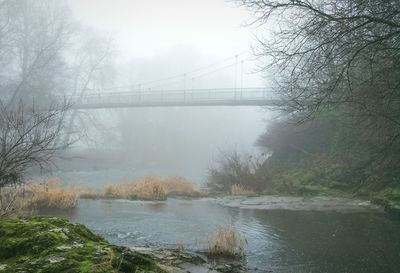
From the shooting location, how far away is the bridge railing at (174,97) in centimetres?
5025

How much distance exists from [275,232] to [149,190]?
28.4 ft

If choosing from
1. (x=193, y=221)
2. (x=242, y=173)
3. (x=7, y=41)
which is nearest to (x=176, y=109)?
(x=7, y=41)

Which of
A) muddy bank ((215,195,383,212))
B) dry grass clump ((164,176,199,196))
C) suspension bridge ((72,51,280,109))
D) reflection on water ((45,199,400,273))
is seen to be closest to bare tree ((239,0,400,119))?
reflection on water ((45,199,400,273))

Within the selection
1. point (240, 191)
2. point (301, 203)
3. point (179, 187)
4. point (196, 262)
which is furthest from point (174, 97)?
point (196, 262)

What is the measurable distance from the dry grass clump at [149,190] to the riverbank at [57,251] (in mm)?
13565

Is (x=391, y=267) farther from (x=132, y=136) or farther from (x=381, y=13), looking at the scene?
(x=132, y=136)

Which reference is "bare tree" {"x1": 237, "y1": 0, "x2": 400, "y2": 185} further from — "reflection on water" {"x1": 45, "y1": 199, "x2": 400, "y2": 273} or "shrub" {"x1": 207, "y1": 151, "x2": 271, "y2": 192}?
"shrub" {"x1": 207, "y1": 151, "x2": 271, "y2": 192}

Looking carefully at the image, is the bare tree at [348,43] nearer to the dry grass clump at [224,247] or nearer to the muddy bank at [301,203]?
the dry grass clump at [224,247]

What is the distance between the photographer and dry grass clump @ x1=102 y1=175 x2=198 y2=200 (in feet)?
58.7

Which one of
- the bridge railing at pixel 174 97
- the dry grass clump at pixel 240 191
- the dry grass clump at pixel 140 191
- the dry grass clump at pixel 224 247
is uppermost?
the bridge railing at pixel 174 97

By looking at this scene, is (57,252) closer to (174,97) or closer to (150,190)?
(150,190)

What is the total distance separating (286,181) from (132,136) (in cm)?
4125

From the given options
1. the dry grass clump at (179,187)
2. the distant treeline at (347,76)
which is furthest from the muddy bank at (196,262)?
the dry grass clump at (179,187)

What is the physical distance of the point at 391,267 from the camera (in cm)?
752
